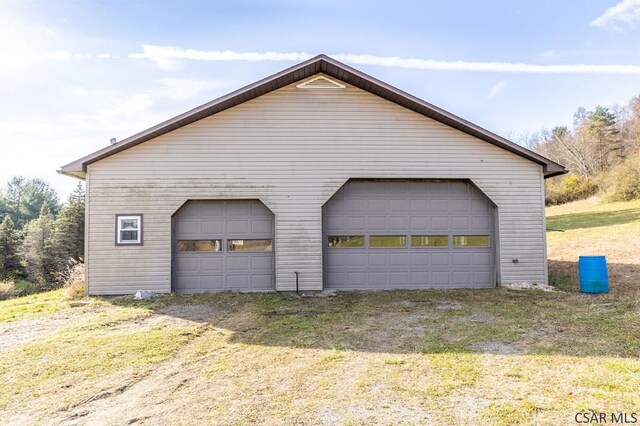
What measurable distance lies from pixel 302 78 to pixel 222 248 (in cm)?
492

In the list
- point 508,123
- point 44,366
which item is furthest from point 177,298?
point 508,123

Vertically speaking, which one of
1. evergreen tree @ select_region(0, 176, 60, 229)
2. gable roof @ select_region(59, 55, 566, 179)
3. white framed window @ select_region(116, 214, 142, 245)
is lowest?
white framed window @ select_region(116, 214, 142, 245)

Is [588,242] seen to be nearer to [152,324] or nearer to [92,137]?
[152,324]

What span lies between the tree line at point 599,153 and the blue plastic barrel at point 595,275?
24279 mm

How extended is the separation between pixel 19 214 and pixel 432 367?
7023cm

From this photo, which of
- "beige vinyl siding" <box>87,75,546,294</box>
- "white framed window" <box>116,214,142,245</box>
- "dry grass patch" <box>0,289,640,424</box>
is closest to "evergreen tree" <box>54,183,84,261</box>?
"white framed window" <box>116,214,142,245</box>

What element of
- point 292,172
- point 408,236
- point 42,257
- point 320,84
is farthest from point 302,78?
point 42,257

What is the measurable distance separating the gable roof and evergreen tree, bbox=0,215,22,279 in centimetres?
3269

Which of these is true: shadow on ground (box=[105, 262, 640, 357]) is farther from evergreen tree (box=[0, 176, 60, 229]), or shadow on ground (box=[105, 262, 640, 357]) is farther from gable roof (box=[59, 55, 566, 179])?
Answer: evergreen tree (box=[0, 176, 60, 229])

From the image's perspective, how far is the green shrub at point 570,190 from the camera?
3431cm

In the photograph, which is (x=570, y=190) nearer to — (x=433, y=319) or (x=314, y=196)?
(x=314, y=196)

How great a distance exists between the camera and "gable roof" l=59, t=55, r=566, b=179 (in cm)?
927

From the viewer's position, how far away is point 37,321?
289 inches

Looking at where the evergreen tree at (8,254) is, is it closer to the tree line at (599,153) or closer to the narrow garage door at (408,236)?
the narrow garage door at (408,236)
